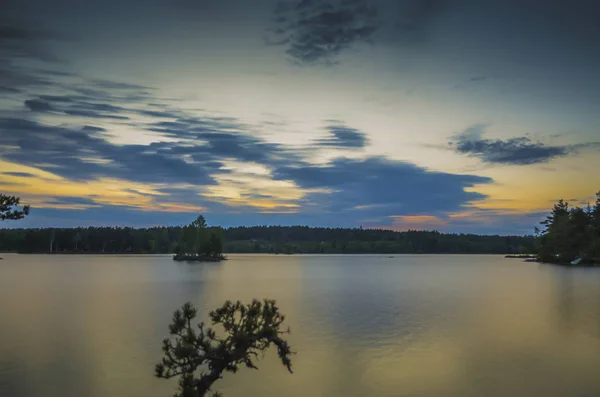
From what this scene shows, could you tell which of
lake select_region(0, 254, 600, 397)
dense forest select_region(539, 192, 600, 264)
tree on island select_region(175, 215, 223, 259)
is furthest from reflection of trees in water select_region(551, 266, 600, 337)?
tree on island select_region(175, 215, 223, 259)

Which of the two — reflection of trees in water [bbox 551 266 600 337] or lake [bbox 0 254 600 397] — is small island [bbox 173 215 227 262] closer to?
lake [bbox 0 254 600 397]

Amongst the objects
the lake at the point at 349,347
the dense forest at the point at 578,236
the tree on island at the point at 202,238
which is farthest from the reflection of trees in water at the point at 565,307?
the tree on island at the point at 202,238

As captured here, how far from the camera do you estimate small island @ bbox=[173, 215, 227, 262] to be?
155m

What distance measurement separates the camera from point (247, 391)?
21078 millimetres

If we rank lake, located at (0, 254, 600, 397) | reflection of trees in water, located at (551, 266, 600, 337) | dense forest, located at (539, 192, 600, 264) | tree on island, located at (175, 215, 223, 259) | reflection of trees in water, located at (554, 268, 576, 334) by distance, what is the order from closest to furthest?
lake, located at (0, 254, 600, 397) < reflection of trees in water, located at (551, 266, 600, 337) < reflection of trees in water, located at (554, 268, 576, 334) < dense forest, located at (539, 192, 600, 264) < tree on island, located at (175, 215, 223, 259)

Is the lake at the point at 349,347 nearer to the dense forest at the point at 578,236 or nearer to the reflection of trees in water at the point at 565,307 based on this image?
the reflection of trees in water at the point at 565,307

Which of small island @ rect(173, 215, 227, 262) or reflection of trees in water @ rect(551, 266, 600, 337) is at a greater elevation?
small island @ rect(173, 215, 227, 262)

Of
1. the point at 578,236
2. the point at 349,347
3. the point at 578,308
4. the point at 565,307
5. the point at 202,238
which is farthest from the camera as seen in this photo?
the point at 202,238

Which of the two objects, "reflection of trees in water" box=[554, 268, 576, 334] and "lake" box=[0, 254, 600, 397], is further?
"reflection of trees in water" box=[554, 268, 576, 334]

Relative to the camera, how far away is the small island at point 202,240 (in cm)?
15475

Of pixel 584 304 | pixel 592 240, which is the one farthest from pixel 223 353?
pixel 592 240

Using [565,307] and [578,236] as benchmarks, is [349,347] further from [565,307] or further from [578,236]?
[578,236]

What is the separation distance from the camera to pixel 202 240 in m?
161

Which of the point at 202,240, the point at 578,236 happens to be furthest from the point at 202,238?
the point at 578,236
